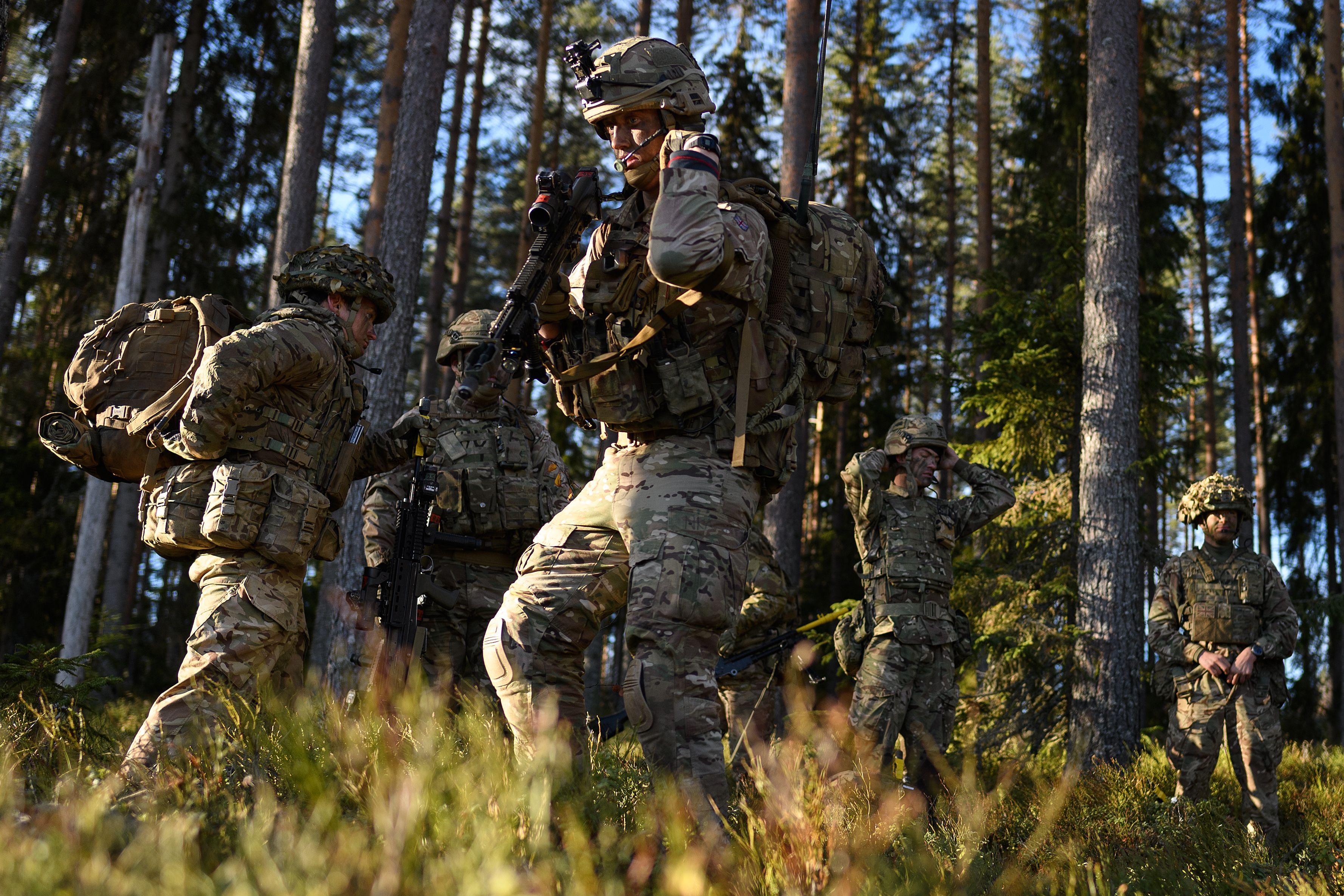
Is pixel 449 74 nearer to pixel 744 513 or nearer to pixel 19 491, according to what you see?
pixel 19 491

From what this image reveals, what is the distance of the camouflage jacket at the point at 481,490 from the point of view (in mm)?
5973

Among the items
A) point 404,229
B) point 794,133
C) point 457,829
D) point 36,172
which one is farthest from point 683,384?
point 36,172

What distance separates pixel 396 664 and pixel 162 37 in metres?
11.7

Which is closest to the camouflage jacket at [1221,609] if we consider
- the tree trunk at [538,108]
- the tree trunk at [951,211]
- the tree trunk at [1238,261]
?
the tree trunk at [1238,261]

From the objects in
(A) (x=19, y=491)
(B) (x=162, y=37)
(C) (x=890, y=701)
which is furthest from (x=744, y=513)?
(A) (x=19, y=491)

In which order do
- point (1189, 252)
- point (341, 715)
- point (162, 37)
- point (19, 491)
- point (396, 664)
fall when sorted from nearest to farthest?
point (341, 715) < point (396, 664) < point (162, 37) < point (19, 491) < point (1189, 252)

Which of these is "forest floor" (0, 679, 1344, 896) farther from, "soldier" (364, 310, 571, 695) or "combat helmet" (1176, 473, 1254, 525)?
"combat helmet" (1176, 473, 1254, 525)

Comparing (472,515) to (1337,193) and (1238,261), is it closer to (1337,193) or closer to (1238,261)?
(1337,193)

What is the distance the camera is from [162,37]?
13398 millimetres

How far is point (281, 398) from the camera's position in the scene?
4.46 metres

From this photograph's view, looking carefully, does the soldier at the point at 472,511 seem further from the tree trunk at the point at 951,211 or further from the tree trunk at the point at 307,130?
the tree trunk at the point at 951,211

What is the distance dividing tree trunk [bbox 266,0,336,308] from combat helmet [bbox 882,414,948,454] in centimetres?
689

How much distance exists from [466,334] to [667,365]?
10.5ft

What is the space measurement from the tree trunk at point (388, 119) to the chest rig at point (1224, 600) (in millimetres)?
7162
